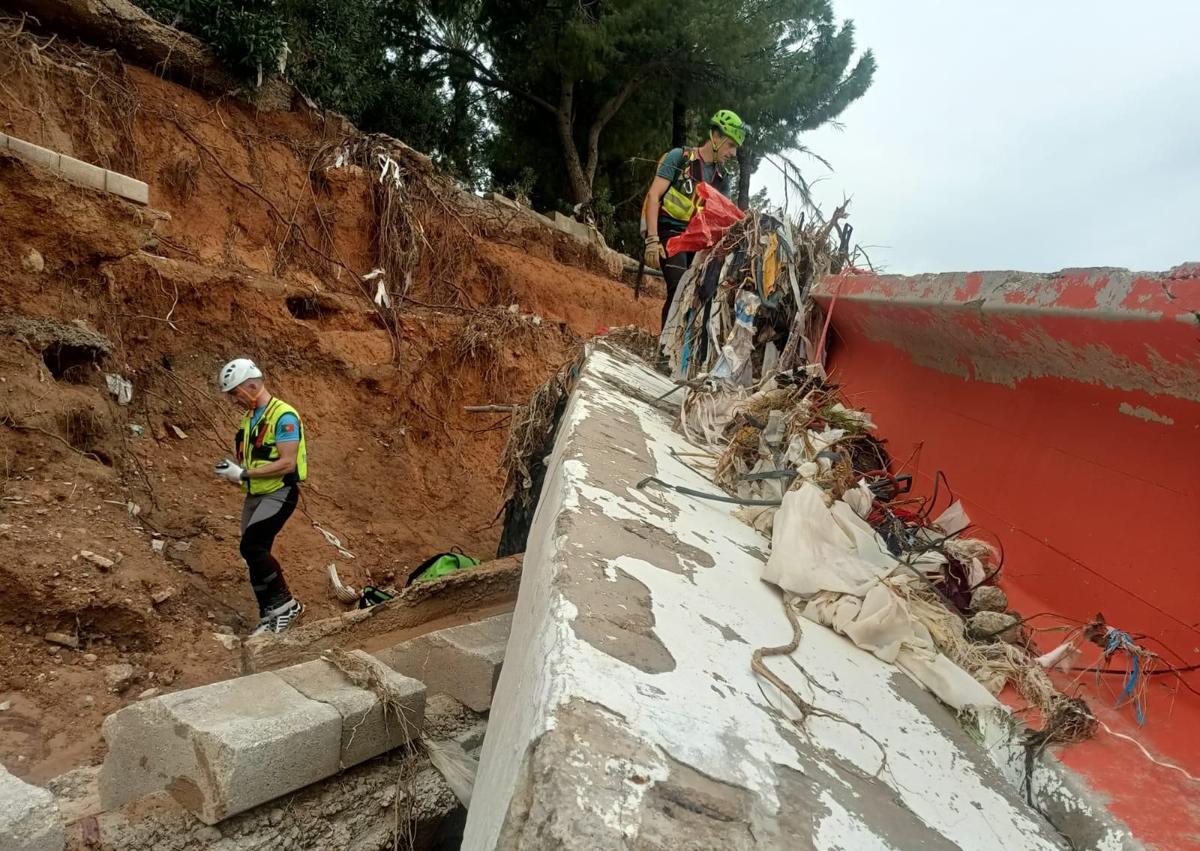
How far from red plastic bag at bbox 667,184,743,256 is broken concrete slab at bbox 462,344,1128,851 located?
9.96 feet

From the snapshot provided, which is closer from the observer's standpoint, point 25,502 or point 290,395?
point 25,502

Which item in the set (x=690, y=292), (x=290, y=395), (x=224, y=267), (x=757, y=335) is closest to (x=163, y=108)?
(x=224, y=267)

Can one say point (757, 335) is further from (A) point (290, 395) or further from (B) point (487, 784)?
(A) point (290, 395)

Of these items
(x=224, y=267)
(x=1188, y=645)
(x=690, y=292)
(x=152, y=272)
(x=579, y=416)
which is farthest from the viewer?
(x=224, y=267)

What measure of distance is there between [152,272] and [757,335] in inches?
186

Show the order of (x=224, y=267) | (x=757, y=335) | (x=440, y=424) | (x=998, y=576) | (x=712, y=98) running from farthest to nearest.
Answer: (x=712, y=98) < (x=440, y=424) < (x=224, y=267) < (x=757, y=335) < (x=998, y=576)

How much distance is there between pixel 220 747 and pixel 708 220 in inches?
153

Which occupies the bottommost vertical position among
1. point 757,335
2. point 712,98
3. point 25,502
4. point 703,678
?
point 25,502

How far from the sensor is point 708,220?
4746mm

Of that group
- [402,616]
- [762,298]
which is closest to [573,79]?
[762,298]

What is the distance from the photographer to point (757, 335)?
13.5 ft

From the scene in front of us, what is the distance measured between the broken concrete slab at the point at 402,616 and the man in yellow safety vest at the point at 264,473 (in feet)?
2.84

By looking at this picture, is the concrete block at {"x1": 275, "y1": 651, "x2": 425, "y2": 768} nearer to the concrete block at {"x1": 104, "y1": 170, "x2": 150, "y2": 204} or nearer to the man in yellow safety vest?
the man in yellow safety vest

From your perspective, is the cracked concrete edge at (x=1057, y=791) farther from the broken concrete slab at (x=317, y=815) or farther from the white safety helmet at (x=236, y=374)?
the white safety helmet at (x=236, y=374)
